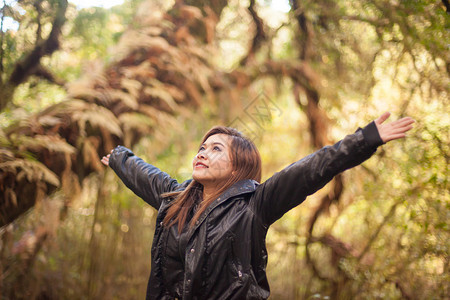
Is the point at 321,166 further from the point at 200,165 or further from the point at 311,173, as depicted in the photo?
the point at 200,165

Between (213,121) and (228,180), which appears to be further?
(213,121)

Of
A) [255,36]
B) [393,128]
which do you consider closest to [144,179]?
[393,128]

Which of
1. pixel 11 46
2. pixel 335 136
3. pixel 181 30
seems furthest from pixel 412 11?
pixel 11 46

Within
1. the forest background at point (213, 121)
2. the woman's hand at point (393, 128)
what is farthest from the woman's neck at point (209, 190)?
the forest background at point (213, 121)

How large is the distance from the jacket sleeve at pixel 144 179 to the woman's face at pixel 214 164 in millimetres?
306

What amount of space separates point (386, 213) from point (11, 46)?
13.0 feet

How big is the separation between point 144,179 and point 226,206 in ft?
2.15

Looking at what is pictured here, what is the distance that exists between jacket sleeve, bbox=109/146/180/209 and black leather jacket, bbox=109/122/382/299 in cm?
44

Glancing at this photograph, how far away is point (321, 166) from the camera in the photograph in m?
1.52

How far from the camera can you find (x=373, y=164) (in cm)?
410

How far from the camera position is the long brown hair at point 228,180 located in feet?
6.56

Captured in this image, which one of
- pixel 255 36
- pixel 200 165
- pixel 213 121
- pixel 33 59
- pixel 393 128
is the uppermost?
pixel 33 59

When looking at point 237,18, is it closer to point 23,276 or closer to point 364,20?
point 364,20

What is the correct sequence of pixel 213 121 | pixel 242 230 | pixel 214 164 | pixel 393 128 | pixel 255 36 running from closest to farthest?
pixel 393 128, pixel 242 230, pixel 214 164, pixel 213 121, pixel 255 36
